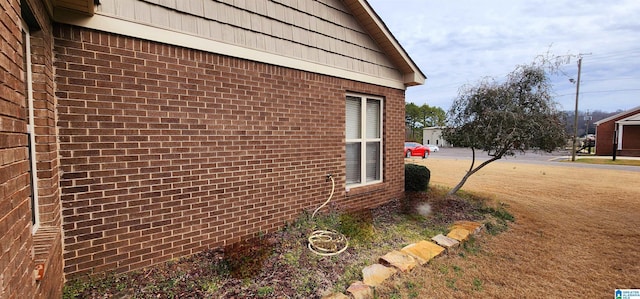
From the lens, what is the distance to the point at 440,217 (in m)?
5.75

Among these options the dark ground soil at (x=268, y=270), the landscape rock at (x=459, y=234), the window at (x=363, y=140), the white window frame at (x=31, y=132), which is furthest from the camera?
the window at (x=363, y=140)

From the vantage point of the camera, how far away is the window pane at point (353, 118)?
5629 mm

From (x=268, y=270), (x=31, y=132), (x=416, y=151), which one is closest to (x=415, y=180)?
(x=268, y=270)

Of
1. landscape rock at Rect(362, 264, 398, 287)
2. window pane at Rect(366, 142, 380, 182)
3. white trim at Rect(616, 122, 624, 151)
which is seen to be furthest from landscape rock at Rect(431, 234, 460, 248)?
white trim at Rect(616, 122, 624, 151)

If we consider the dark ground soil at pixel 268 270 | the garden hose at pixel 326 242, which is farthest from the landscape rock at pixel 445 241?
the garden hose at pixel 326 242

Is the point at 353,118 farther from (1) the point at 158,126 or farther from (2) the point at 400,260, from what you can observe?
(1) the point at 158,126

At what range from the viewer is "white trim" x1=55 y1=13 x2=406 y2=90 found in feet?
9.37

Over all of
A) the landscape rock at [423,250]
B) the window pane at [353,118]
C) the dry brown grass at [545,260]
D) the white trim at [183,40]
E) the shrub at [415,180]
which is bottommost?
the dry brown grass at [545,260]

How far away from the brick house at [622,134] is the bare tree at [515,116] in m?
26.8

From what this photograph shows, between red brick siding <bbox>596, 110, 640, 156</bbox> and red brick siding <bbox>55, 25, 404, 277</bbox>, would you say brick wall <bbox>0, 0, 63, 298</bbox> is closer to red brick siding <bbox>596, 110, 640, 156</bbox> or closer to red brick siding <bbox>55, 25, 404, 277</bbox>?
red brick siding <bbox>55, 25, 404, 277</bbox>

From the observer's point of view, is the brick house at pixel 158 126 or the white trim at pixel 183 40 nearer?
the brick house at pixel 158 126

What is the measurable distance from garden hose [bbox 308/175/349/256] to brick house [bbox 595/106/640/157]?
32.1m

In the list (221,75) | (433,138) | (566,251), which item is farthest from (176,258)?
(433,138)

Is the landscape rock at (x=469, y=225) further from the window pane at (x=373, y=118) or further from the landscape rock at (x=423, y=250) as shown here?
the window pane at (x=373, y=118)
